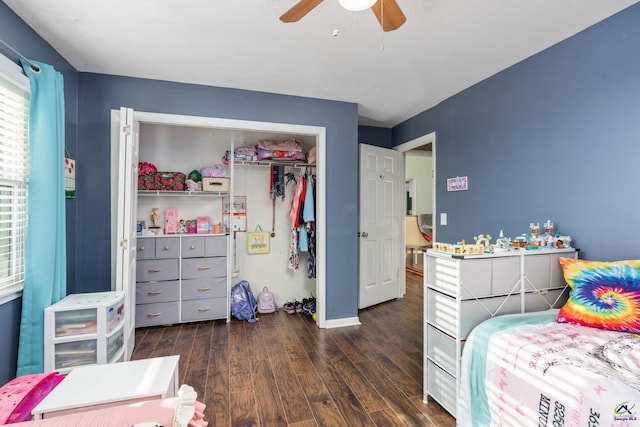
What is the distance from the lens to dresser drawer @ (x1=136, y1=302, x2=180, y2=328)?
3.21m

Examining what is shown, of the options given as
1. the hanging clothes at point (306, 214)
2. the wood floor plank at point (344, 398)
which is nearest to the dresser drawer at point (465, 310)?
the wood floor plank at point (344, 398)

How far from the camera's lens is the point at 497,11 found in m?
1.87

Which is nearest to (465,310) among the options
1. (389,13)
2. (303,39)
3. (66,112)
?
(389,13)

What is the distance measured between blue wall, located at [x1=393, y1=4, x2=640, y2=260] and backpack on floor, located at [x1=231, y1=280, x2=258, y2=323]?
2.47 meters

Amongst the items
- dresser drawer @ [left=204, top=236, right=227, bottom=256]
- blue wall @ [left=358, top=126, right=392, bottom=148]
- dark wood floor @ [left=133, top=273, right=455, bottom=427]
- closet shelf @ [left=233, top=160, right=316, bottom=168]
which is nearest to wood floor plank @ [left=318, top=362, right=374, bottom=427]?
dark wood floor @ [left=133, top=273, right=455, bottom=427]

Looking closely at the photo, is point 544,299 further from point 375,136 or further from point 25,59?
point 25,59

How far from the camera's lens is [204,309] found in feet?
11.2

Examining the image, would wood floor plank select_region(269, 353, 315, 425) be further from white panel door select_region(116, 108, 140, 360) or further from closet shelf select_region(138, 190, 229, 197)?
closet shelf select_region(138, 190, 229, 197)

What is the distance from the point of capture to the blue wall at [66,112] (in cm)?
179

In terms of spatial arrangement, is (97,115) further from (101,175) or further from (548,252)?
(548,252)

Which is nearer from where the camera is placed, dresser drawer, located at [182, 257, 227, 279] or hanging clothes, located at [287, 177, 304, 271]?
dresser drawer, located at [182, 257, 227, 279]

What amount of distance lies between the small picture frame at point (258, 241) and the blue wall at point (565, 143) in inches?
91.0

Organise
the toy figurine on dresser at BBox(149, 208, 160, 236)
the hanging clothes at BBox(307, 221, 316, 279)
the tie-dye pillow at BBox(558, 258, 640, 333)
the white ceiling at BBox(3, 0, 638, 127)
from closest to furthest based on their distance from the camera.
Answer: the tie-dye pillow at BBox(558, 258, 640, 333) < the white ceiling at BBox(3, 0, 638, 127) < the toy figurine on dresser at BBox(149, 208, 160, 236) < the hanging clothes at BBox(307, 221, 316, 279)

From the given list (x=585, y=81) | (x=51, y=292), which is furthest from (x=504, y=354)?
(x=51, y=292)
